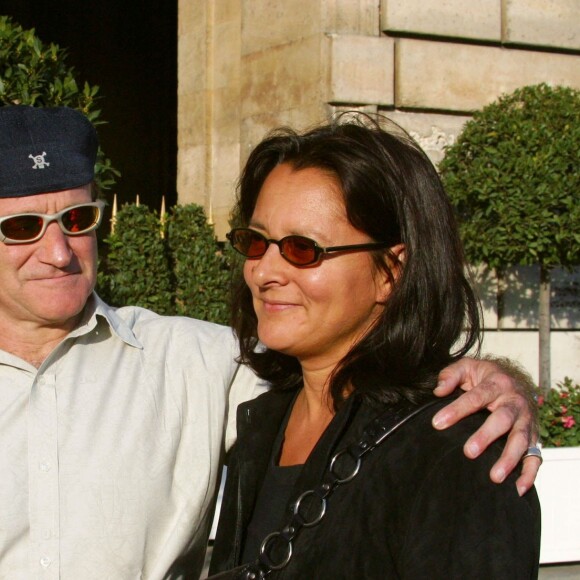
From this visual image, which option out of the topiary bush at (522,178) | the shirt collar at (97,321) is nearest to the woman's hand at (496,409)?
the shirt collar at (97,321)

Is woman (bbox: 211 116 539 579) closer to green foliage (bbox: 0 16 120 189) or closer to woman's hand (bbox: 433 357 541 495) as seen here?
woman's hand (bbox: 433 357 541 495)

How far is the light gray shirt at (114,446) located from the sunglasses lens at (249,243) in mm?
474

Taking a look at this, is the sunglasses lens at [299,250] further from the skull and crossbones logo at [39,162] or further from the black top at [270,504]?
the skull and crossbones logo at [39,162]

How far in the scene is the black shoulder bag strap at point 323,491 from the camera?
1.88m

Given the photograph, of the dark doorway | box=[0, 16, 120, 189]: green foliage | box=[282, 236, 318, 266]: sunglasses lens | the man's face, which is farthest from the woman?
the dark doorway

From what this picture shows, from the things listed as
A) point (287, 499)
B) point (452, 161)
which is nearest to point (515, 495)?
point (287, 499)

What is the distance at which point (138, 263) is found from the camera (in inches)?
245

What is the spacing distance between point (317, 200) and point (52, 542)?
1.05 metres

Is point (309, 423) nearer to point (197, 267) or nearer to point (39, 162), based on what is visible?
point (39, 162)

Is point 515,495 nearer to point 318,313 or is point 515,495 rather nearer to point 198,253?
point 318,313

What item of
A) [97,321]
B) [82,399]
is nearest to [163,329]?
[97,321]

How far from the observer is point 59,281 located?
2.47 m

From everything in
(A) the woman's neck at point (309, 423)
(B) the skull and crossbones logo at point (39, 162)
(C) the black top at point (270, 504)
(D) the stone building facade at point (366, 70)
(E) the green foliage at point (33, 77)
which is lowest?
(C) the black top at point (270, 504)

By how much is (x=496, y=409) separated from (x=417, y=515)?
1.05ft
